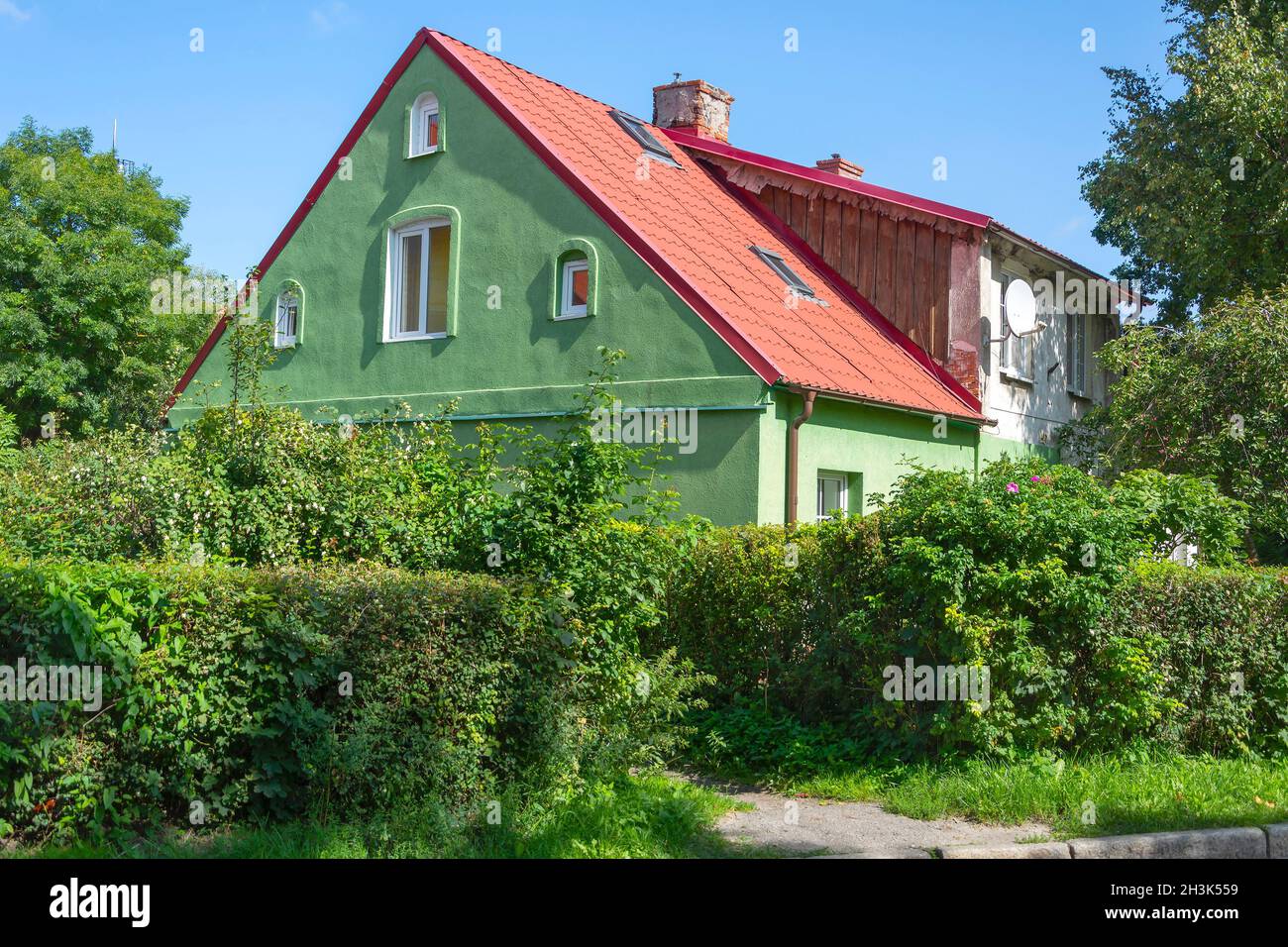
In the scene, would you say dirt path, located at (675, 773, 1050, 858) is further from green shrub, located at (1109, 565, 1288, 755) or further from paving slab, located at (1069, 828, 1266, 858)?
green shrub, located at (1109, 565, 1288, 755)

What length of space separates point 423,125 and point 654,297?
5301 millimetres

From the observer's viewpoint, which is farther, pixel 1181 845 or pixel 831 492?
pixel 831 492

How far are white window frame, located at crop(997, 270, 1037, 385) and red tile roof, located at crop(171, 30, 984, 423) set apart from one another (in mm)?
1391

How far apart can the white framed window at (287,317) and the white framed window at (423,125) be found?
2.96 m

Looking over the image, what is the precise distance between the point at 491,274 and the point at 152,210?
23723 mm

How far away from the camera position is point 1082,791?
7711 millimetres

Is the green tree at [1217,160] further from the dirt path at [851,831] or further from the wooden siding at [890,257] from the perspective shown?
the dirt path at [851,831]

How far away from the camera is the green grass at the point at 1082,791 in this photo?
24.6 feet

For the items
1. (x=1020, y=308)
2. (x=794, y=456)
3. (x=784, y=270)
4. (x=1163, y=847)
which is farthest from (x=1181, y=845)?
(x=1020, y=308)

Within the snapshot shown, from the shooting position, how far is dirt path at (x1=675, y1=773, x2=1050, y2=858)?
23.0 ft

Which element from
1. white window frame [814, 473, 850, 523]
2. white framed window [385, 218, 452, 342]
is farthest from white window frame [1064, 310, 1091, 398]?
white framed window [385, 218, 452, 342]

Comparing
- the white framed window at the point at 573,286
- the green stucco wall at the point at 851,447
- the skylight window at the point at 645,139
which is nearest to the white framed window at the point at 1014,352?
the green stucco wall at the point at 851,447

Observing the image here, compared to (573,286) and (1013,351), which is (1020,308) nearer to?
(1013,351)
